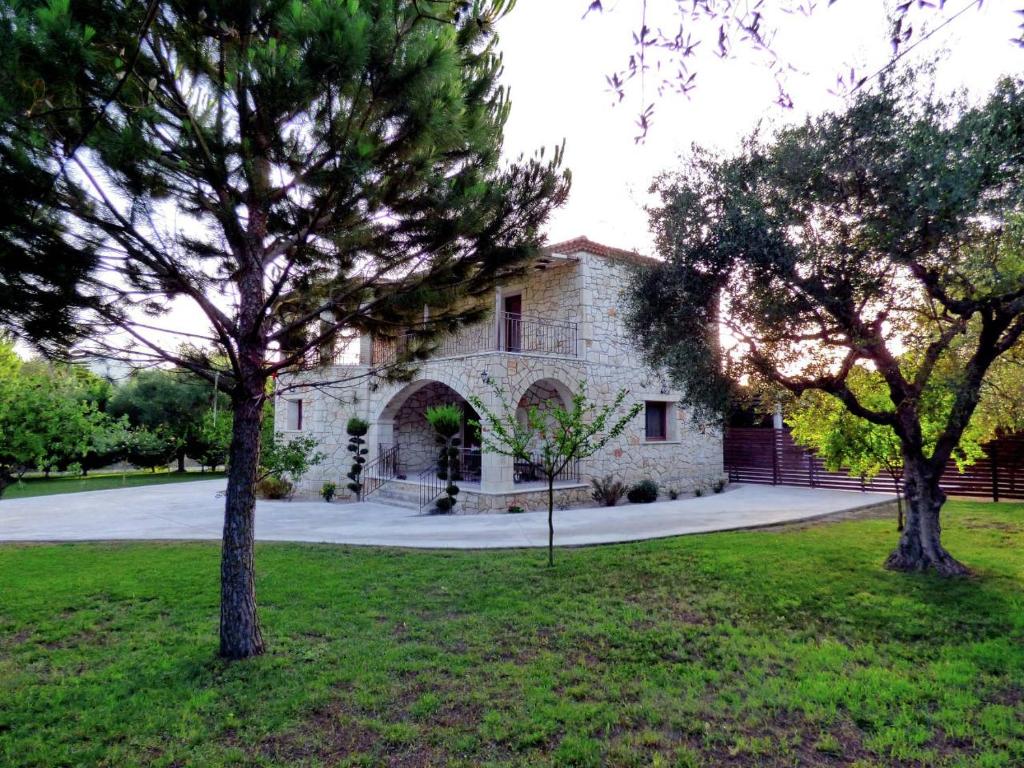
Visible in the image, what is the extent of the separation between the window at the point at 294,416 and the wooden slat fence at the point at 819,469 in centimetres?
1381

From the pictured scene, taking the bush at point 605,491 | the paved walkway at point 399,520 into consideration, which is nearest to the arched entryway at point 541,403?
the bush at point 605,491

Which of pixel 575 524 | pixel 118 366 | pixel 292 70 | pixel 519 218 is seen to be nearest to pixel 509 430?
pixel 575 524

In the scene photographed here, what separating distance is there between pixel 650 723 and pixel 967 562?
6.89 meters

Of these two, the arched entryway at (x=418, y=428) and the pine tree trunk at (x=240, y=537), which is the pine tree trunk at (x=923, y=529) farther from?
the arched entryway at (x=418, y=428)

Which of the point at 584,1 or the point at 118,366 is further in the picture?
the point at 118,366

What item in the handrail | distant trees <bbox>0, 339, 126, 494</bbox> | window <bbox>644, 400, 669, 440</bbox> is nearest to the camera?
distant trees <bbox>0, 339, 126, 494</bbox>

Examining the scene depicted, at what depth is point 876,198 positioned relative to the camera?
19.8ft

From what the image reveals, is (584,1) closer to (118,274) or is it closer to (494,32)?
(494,32)

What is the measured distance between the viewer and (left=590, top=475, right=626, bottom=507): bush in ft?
46.9

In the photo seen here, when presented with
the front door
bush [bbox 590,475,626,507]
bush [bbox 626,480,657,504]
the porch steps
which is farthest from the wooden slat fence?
the porch steps

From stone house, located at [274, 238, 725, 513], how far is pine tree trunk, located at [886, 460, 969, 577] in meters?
5.04

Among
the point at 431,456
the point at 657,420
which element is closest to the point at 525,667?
the point at 657,420

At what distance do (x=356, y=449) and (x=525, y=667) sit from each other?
38.8 ft

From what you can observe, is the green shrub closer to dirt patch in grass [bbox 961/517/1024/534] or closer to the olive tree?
the olive tree
